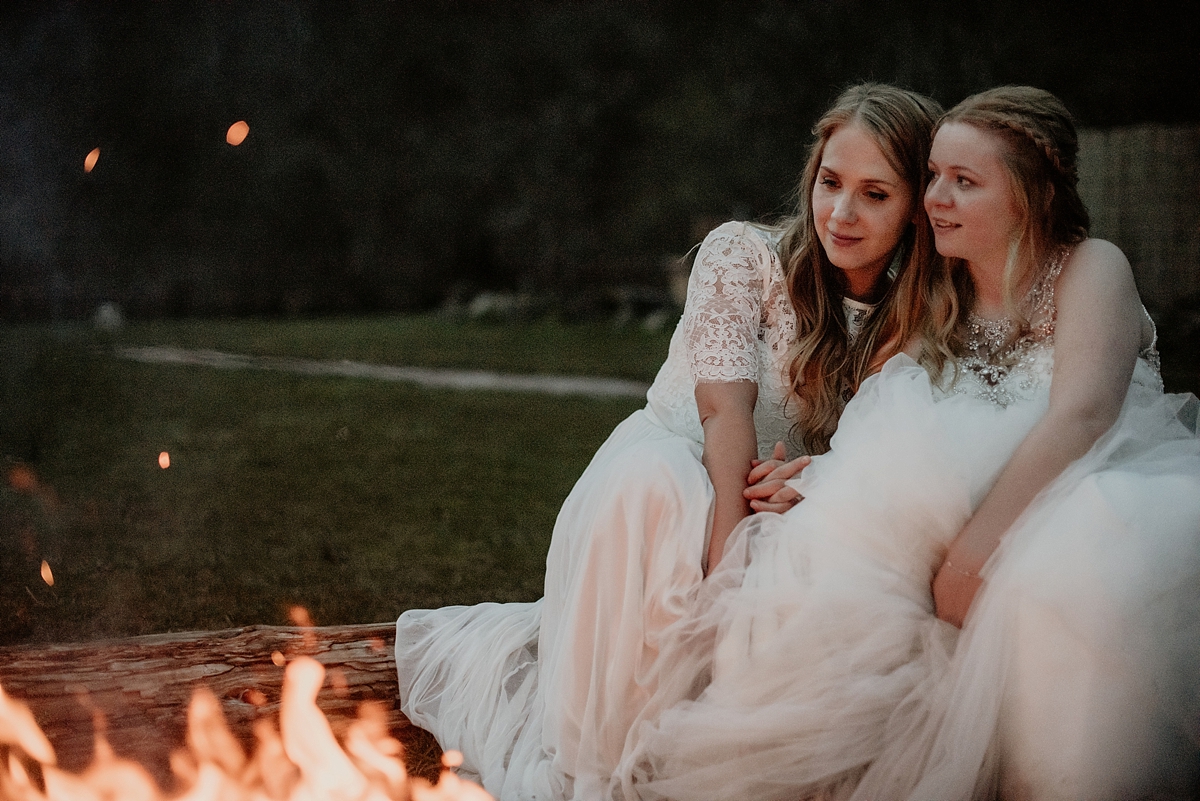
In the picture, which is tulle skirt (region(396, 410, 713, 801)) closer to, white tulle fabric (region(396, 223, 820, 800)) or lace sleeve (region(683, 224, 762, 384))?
white tulle fabric (region(396, 223, 820, 800))

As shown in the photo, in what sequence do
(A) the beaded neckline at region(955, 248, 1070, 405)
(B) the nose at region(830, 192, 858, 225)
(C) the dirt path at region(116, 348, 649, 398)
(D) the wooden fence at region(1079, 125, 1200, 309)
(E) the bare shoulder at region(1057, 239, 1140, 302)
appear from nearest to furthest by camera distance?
1. (E) the bare shoulder at region(1057, 239, 1140, 302)
2. (A) the beaded neckline at region(955, 248, 1070, 405)
3. (B) the nose at region(830, 192, 858, 225)
4. (D) the wooden fence at region(1079, 125, 1200, 309)
5. (C) the dirt path at region(116, 348, 649, 398)

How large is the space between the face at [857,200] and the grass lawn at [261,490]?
1.69 m

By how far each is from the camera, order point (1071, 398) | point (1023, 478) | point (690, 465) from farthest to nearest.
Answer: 1. point (690, 465)
2. point (1071, 398)
3. point (1023, 478)

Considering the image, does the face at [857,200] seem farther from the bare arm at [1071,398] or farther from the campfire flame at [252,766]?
the campfire flame at [252,766]

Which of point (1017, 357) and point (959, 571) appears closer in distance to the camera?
point (959, 571)

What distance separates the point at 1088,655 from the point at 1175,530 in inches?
10.4

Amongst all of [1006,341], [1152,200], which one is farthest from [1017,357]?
[1152,200]

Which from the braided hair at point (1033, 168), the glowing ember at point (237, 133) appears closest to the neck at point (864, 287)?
the braided hair at point (1033, 168)

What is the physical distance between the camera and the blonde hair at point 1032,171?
217 centimetres

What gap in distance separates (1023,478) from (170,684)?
183 centimetres

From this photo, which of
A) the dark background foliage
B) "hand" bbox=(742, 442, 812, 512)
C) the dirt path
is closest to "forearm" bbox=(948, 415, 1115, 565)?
"hand" bbox=(742, 442, 812, 512)

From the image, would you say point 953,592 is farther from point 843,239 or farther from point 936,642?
point 843,239

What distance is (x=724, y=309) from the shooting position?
2.34 m

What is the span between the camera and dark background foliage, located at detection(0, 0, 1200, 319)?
35.8ft
